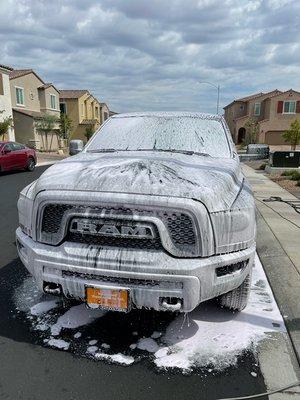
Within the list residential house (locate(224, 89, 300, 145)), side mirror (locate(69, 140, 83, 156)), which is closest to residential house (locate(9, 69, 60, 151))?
residential house (locate(224, 89, 300, 145))

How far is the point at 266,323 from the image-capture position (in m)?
3.37

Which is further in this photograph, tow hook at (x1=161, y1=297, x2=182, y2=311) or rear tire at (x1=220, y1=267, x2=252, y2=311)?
rear tire at (x1=220, y1=267, x2=252, y2=311)

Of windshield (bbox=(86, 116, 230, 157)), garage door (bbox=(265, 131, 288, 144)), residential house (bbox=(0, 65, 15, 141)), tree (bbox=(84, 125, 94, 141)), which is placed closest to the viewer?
windshield (bbox=(86, 116, 230, 157))

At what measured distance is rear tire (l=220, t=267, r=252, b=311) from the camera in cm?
329

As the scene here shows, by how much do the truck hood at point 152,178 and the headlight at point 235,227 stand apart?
0.20 feet

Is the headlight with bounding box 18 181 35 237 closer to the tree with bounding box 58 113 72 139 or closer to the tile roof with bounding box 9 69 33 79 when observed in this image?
the tile roof with bounding box 9 69 33 79

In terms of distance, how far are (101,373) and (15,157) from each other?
15271mm

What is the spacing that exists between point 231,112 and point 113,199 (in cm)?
6034

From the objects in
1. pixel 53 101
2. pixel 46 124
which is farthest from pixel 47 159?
pixel 53 101

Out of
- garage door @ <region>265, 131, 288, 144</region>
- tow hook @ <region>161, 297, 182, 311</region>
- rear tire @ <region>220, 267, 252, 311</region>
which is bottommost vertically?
garage door @ <region>265, 131, 288, 144</region>

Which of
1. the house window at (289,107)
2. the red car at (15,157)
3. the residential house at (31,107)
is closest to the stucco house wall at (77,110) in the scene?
the residential house at (31,107)

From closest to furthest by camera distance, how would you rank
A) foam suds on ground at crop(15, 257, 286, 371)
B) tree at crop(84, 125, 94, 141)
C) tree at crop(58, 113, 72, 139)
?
foam suds on ground at crop(15, 257, 286, 371)
tree at crop(58, 113, 72, 139)
tree at crop(84, 125, 94, 141)

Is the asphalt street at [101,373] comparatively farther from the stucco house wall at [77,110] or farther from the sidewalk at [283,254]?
the stucco house wall at [77,110]

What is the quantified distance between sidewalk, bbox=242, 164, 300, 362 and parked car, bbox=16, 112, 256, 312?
724mm
